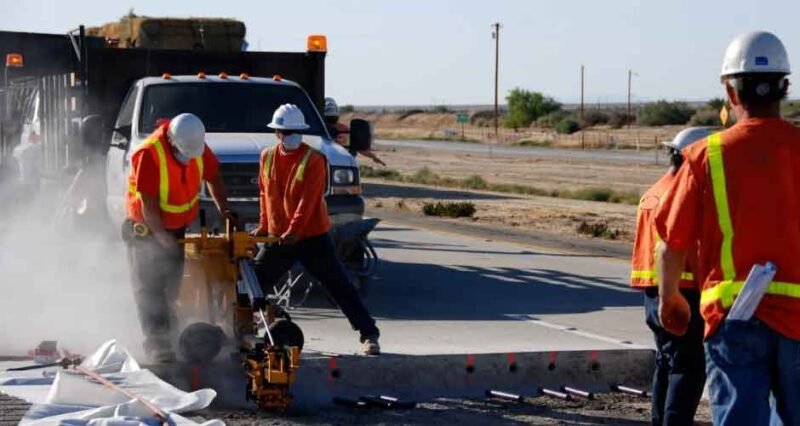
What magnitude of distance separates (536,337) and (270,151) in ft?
8.80

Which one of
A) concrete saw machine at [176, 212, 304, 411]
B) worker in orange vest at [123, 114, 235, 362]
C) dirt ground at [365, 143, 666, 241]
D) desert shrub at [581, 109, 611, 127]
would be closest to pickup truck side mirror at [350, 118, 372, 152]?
concrete saw machine at [176, 212, 304, 411]

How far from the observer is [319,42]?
16000 millimetres

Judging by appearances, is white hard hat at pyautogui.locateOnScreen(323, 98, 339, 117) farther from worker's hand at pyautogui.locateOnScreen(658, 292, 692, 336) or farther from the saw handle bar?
worker's hand at pyautogui.locateOnScreen(658, 292, 692, 336)

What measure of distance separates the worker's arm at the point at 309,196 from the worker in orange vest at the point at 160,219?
817 mm

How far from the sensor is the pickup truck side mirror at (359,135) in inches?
583

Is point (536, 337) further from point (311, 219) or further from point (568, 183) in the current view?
point (568, 183)

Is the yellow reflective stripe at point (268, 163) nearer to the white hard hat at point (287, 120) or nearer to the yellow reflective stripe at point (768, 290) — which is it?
the white hard hat at point (287, 120)

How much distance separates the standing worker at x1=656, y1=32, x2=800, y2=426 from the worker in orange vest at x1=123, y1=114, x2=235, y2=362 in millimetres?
5046

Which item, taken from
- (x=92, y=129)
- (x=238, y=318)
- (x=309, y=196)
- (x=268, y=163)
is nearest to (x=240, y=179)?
(x=92, y=129)

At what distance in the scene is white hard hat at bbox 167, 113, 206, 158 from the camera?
9938mm

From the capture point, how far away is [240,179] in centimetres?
1330

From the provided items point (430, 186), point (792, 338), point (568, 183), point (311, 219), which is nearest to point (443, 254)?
point (311, 219)

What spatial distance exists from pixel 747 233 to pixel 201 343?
4921mm

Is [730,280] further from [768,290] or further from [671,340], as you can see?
[671,340]
